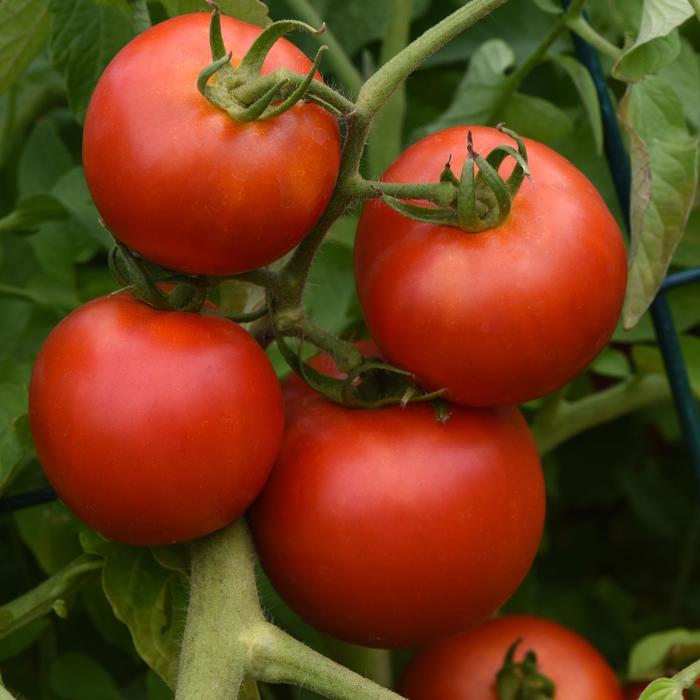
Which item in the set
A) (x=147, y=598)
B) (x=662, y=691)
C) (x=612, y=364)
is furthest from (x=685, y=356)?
(x=147, y=598)

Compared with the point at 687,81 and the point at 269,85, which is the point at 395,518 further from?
the point at 687,81

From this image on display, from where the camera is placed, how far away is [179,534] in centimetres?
64

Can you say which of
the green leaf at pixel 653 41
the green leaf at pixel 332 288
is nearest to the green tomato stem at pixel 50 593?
the green leaf at pixel 332 288

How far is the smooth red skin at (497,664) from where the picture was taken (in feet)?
2.78

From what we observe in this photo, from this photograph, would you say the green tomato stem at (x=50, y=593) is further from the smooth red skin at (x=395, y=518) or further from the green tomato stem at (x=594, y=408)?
the green tomato stem at (x=594, y=408)

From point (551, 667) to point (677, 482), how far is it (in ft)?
2.29

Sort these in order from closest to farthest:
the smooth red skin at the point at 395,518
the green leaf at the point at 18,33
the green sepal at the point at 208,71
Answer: the green sepal at the point at 208,71 < the smooth red skin at the point at 395,518 < the green leaf at the point at 18,33

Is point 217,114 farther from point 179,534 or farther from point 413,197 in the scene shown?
point 179,534

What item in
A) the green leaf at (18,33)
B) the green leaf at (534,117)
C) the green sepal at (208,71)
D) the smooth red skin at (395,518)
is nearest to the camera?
the green sepal at (208,71)

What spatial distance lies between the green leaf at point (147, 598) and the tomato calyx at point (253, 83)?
294 millimetres

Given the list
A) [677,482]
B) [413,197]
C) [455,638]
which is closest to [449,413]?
[413,197]

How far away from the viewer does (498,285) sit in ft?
1.98

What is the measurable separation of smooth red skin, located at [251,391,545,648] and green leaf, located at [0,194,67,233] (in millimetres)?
304

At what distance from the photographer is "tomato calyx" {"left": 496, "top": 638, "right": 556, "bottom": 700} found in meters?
0.84
